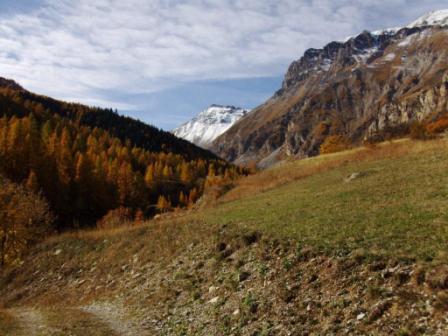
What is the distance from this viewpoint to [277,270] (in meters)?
18.6

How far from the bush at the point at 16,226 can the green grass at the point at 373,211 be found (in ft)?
78.7

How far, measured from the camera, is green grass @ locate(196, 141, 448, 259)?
1636 centimetres

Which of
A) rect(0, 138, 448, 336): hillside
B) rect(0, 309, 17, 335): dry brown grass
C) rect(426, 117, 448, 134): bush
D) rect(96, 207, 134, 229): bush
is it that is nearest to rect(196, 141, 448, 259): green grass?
rect(0, 138, 448, 336): hillside

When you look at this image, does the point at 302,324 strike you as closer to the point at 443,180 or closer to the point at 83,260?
the point at 443,180

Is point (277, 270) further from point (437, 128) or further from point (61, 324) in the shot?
point (437, 128)

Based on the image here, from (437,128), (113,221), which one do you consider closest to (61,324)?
(113,221)

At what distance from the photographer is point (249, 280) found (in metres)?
19.2

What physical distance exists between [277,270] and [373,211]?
6379 millimetres

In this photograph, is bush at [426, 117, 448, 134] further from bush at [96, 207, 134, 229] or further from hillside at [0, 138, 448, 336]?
bush at [96, 207, 134, 229]

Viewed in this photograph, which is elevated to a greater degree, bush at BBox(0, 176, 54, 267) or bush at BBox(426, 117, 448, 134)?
bush at BBox(426, 117, 448, 134)

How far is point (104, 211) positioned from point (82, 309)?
85.9 meters

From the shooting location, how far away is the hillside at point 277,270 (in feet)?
43.4

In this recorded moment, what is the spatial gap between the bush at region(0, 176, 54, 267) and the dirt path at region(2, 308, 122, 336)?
20.4 meters

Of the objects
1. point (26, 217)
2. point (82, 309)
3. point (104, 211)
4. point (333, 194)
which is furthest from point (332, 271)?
point (104, 211)
